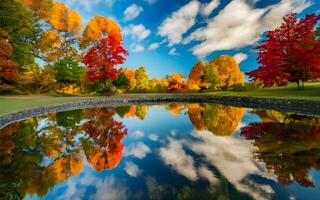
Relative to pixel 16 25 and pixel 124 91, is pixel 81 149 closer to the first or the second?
pixel 16 25

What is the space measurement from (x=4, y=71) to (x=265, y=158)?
87.6 ft

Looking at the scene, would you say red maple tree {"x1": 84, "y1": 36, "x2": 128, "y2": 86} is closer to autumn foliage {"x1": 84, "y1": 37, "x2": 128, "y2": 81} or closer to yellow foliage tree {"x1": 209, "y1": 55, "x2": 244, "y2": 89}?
autumn foliage {"x1": 84, "y1": 37, "x2": 128, "y2": 81}

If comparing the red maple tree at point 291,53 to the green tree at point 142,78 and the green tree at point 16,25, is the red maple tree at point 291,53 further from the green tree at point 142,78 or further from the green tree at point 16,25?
the green tree at point 16,25

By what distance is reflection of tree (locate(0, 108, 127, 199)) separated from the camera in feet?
20.1

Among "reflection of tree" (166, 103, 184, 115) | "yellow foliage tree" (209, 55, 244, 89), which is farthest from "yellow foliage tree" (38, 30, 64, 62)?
"yellow foliage tree" (209, 55, 244, 89)

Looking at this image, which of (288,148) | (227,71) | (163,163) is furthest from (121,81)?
(288,148)

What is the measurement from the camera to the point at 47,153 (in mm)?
8695

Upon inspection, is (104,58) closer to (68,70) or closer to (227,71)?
(68,70)

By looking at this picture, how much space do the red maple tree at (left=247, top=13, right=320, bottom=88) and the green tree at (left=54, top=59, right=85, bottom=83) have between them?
2480 centimetres

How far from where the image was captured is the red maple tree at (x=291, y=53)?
23.8m

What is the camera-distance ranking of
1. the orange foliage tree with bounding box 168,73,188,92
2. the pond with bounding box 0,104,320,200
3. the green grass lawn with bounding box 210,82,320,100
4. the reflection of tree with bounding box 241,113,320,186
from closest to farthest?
the pond with bounding box 0,104,320,200, the reflection of tree with bounding box 241,113,320,186, the green grass lawn with bounding box 210,82,320,100, the orange foliage tree with bounding box 168,73,188,92

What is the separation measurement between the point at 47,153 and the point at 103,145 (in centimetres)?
196

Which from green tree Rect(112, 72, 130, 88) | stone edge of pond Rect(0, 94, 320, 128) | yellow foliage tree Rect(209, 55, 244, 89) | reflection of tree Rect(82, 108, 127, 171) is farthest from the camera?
yellow foliage tree Rect(209, 55, 244, 89)

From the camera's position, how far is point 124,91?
151ft
